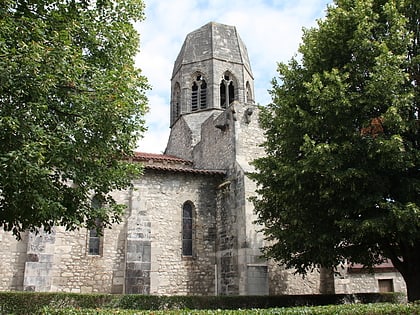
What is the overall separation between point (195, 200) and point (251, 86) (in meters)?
10.8

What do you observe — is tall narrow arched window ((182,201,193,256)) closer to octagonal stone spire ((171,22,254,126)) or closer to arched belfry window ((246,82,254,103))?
octagonal stone spire ((171,22,254,126))

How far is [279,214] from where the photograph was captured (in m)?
12.0

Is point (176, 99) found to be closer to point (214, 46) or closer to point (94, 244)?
point (214, 46)

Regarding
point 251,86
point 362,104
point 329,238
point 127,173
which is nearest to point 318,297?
point 329,238

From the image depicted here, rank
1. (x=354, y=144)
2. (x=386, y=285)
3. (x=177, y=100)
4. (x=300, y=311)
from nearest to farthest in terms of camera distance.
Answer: (x=300, y=311) < (x=354, y=144) < (x=386, y=285) < (x=177, y=100)

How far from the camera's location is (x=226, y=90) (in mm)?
24328

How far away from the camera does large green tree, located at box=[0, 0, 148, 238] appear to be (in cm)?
703

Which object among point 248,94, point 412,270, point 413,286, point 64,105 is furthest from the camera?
point 248,94

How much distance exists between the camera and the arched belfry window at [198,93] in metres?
24.1

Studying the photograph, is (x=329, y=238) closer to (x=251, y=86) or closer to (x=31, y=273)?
(x=31, y=273)

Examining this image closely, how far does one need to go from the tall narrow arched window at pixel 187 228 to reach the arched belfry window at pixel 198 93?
8305mm

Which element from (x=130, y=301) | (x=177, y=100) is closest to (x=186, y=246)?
(x=130, y=301)

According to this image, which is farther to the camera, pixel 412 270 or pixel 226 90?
pixel 226 90

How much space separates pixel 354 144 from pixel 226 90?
50.1ft
